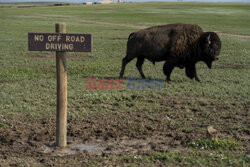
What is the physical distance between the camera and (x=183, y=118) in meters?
7.76

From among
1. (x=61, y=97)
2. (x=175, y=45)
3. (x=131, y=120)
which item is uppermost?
(x=175, y=45)

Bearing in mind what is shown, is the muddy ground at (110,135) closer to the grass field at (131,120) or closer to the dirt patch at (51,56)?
the grass field at (131,120)

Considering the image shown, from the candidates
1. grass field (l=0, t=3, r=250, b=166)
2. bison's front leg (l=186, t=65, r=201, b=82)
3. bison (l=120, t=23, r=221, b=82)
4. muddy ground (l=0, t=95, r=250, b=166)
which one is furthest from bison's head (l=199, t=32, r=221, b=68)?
muddy ground (l=0, t=95, r=250, b=166)

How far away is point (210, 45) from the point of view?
11.0 metres

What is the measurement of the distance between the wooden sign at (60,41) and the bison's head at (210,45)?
19.8ft

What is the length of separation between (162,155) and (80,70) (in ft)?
28.2

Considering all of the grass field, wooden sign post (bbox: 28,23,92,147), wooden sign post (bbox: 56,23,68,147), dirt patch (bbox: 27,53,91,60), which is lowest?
dirt patch (bbox: 27,53,91,60)

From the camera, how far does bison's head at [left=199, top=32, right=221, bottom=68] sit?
1095 cm

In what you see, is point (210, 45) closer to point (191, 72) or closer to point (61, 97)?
point (191, 72)

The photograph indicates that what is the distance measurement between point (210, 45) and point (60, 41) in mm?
6449

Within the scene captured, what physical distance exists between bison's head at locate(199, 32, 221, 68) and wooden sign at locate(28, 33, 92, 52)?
604cm

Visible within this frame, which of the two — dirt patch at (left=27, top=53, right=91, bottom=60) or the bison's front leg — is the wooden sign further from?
dirt patch at (left=27, top=53, right=91, bottom=60)

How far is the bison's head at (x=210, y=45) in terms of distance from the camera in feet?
35.9

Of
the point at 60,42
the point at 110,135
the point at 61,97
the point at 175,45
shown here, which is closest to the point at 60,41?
the point at 60,42
